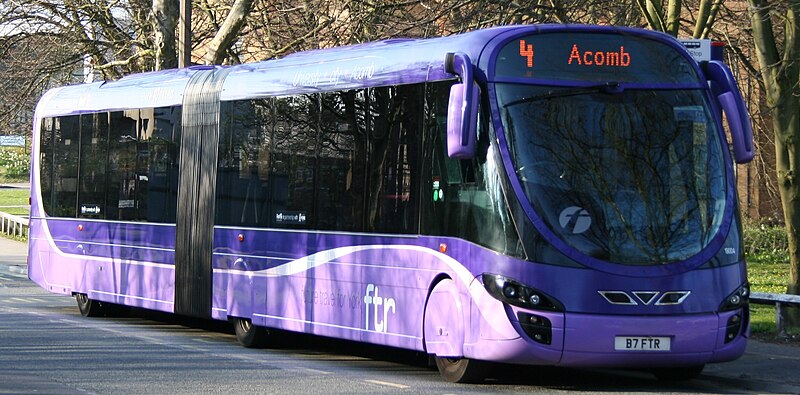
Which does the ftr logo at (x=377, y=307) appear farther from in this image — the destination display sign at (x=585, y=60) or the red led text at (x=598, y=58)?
the red led text at (x=598, y=58)

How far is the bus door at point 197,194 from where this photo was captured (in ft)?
54.6

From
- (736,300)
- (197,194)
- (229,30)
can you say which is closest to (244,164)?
(197,194)

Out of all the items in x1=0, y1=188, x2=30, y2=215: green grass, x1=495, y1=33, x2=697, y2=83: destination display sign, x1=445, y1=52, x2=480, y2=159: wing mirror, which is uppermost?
x1=495, y1=33, x2=697, y2=83: destination display sign

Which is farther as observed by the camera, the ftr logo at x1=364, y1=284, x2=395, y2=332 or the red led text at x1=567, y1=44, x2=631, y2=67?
Result: the ftr logo at x1=364, y1=284, x2=395, y2=332

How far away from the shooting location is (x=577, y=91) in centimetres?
1220

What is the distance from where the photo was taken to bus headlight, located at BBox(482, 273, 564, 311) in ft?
37.9

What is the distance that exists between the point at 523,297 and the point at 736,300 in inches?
74.2

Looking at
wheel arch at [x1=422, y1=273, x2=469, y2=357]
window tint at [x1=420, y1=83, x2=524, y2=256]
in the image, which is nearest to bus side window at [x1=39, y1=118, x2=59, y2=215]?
window tint at [x1=420, y1=83, x2=524, y2=256]

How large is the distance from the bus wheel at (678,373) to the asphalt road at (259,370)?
4.1 inches

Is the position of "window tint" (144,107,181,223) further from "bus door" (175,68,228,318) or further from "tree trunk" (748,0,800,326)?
"tree trunk" (748,0,800,326)

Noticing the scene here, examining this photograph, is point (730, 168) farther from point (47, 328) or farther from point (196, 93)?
point (47, 328)

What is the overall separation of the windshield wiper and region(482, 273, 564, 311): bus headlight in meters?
1.52

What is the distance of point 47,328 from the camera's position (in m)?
17.2

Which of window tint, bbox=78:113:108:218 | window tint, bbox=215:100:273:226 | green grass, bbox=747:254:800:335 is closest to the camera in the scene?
window tint, bbox=215:100:273:226
